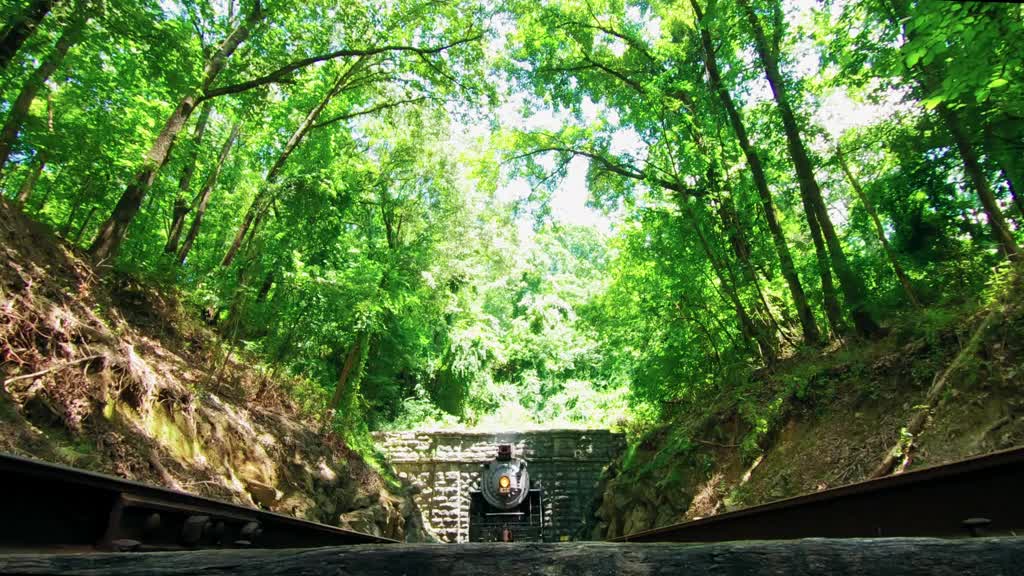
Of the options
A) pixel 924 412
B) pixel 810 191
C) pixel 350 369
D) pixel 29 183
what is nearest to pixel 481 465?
pixel 350 369

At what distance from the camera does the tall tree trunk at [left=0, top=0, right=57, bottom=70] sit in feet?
17.5

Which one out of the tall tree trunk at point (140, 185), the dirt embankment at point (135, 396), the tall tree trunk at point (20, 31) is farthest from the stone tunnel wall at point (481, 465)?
the tall tree trunk at point (20, 31)

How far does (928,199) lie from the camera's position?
7.46m

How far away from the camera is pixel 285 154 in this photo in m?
11.4

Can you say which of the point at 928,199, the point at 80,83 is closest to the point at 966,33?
the point at 928,199

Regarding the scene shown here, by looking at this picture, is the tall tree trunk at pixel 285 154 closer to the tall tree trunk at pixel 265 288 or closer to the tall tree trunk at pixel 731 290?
the tall tree trunk at pixel 265 288

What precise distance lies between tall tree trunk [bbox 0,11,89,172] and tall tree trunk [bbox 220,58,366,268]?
3.90 metres

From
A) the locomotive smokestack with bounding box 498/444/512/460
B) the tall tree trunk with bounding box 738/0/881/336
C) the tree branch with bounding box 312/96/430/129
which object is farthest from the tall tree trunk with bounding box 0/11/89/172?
the locomotive smokestack with bounding box 498/444/512/460

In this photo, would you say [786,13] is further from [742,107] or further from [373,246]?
[373,246]

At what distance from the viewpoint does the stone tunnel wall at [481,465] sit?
17.0 metres

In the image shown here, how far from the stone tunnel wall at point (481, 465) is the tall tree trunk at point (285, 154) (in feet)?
27.7

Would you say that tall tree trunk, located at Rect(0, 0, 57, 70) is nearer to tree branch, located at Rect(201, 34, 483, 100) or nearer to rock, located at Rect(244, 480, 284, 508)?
tree branch, located at Rect(201, 34, 483, 100)

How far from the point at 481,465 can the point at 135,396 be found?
1253cm

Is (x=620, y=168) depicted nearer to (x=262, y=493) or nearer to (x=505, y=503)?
(x=262, y=493)
